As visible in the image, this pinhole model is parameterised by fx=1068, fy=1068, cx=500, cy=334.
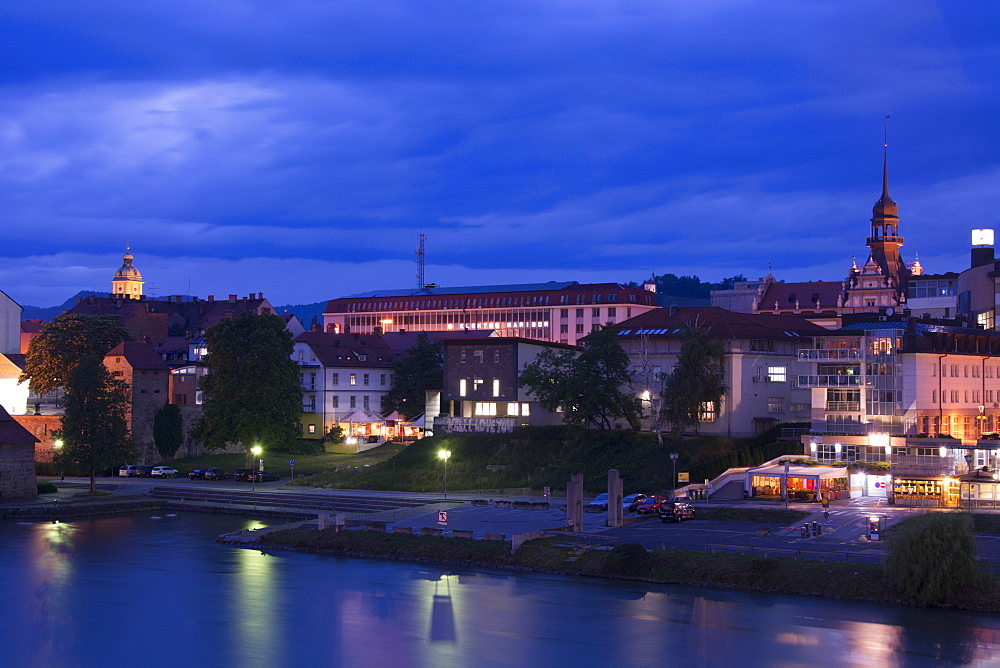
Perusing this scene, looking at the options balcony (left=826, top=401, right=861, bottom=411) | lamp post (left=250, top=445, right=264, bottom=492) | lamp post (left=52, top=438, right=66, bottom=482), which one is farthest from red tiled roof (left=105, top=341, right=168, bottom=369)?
balcony (left=826, top=401, right=861, bottom=411)

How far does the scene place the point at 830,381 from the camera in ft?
205

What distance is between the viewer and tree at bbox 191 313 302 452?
7894cm

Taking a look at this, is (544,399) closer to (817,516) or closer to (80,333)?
(817,516)

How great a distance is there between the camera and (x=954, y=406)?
63.1 m

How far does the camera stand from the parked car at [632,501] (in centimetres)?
5406

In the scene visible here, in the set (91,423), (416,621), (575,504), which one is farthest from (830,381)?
(91,423)

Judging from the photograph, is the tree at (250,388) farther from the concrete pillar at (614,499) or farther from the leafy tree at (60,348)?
the concrete pillar at (614,499)

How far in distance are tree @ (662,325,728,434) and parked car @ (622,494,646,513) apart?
6454mm

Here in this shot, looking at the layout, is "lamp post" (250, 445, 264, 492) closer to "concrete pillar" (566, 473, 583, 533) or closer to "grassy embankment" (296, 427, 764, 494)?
"grassy embankment" (296, 427, 764, 494)

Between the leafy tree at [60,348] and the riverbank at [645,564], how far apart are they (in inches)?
1672

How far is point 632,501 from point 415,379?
40.6m

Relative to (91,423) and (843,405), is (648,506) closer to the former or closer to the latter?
(843,405)

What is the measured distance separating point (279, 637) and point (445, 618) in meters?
5.82

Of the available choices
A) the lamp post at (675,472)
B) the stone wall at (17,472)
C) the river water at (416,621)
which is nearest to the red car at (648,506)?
the lamp post at (675,472)
